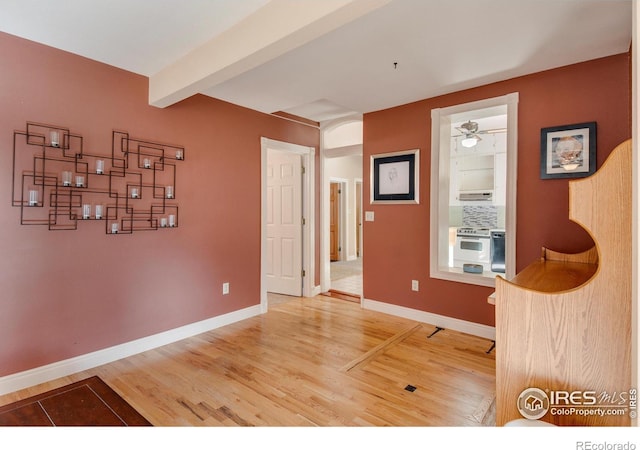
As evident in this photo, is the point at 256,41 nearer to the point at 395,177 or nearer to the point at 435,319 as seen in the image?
the point at 395,177

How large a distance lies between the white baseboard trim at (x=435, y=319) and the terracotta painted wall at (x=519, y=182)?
2.1 inches

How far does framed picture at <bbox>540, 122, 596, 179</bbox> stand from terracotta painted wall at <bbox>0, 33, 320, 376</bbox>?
110 inches

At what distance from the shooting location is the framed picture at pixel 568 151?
255 cm

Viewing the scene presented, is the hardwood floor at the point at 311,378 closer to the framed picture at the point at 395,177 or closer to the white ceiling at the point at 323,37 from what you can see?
the framed picture at the point at 395,177

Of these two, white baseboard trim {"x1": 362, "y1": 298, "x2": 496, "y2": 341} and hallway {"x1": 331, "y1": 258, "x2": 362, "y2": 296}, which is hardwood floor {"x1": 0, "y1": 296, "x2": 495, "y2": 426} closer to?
white baseboard trim {"x1": 362, "y1": 298, "x2": 496, "y2": 341}

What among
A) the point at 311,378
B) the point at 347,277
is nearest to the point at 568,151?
the point at 311,378

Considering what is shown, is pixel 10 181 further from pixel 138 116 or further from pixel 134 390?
pixel 134 390

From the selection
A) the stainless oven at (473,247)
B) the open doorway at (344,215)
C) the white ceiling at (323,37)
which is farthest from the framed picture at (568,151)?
the open doorway at (344,215)

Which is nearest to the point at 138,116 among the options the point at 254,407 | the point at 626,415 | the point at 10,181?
the point at 10,181

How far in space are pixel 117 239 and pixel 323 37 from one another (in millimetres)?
2198

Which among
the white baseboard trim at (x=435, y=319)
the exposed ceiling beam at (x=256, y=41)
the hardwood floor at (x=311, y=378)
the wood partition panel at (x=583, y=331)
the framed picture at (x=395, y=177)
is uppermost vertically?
the exposed ceiling beam at (x=256, y=41)

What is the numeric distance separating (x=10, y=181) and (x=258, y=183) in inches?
82.6

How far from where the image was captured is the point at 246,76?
2.82 meters
